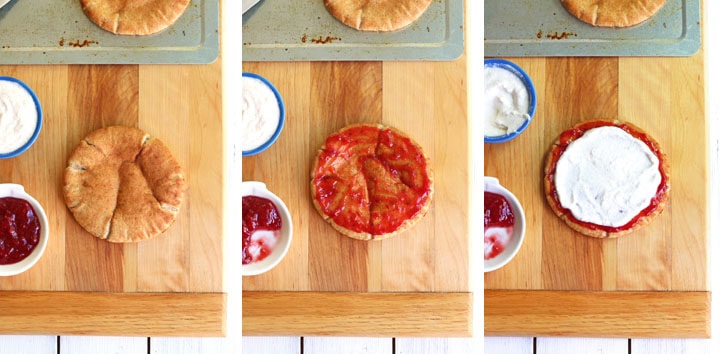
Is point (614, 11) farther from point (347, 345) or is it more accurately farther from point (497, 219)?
point (347, 345)

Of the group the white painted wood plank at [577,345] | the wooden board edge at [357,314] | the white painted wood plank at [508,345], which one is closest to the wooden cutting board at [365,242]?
the wooden board edge at [357,314]

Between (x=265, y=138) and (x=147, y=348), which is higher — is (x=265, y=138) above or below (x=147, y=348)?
above

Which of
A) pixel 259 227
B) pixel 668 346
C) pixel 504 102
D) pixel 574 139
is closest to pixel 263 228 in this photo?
pixel 259 227

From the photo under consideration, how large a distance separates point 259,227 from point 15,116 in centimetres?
57

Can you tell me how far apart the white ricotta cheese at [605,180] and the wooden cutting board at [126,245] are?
736 millimetres

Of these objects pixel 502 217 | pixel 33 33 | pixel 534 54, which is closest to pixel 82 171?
pixel 33 33

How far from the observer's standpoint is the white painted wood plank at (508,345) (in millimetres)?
1492

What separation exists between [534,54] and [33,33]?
1.07 metres

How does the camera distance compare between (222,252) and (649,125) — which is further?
(649,125)

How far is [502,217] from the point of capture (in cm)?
144

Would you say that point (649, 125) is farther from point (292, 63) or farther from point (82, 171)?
point (82, 171)

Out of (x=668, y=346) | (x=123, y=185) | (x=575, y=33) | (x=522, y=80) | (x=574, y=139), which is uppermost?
(x=575, y=33)

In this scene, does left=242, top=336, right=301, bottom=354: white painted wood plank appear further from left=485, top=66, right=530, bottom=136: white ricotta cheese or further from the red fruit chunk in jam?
left=485, top=66, right=530, bottom=136: white ricotta cheese

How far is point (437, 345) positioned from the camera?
1448 mm
